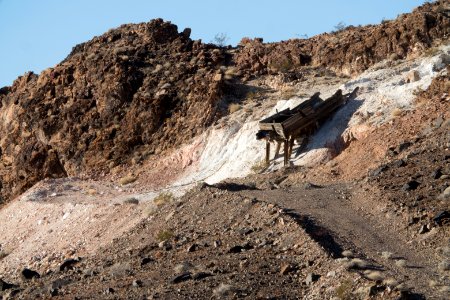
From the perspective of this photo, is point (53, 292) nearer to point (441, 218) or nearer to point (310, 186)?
point (441, 218)

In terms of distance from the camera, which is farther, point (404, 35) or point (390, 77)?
point (404, 35)

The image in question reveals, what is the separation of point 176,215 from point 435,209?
249 inches

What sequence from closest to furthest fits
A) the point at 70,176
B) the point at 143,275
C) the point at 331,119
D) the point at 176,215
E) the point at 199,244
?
the point at 143,275 → the point at 199,244 → the point at 176,215 → the point at 331,119 → the point at 70,176

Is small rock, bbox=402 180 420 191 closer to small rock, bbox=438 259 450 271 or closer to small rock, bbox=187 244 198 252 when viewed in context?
small rock, bbox=438 259 450 271

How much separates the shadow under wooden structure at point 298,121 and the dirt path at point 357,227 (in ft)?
13.1

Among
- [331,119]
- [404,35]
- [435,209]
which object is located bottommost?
[435,209]

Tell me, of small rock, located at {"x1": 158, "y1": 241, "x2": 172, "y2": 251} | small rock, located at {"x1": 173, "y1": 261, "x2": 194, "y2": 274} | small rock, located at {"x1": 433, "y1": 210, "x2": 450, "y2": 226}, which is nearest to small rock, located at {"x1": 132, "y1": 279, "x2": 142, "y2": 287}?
small rock, located at {"x1": 173, "y1": 261, "x2": 194, "y2": 274}

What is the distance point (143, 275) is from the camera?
692 inches

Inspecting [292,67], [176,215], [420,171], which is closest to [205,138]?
[292,67]

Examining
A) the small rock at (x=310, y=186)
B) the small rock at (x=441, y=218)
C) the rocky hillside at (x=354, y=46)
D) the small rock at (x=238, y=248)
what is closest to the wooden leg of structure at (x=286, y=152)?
the small rock at (x=310, y=186)

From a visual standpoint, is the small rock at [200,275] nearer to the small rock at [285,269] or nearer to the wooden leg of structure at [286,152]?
the small rock at [285,269]

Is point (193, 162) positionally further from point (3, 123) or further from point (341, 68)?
point (3, 123)

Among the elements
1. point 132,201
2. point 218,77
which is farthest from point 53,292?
point 218,77

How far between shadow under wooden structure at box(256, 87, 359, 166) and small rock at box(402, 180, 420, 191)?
6.77 m
